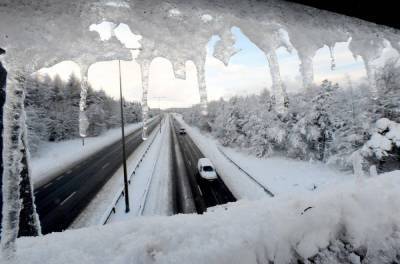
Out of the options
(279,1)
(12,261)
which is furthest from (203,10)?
(12,261)

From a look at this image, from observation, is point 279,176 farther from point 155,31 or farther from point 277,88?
point 155,31

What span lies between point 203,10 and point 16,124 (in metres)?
1.38

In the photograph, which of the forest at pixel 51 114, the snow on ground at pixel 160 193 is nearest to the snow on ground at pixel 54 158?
the forest at pixel 51 114

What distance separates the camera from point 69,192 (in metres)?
12.0

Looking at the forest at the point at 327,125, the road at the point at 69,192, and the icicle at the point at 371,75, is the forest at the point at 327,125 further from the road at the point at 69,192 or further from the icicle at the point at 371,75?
the road at the point at 69,192

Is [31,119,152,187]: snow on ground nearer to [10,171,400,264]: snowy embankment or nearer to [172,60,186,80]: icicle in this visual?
[10,171,400,264]: snowy embankment

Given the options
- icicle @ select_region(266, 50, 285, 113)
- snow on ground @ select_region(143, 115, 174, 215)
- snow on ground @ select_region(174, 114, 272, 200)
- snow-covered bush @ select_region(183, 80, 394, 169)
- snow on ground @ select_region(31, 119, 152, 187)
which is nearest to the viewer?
icicle @ select_region(266, 50, 285, 113)

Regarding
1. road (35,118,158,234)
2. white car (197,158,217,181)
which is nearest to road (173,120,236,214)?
white car (197,158,217,181)

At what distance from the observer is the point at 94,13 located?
3.72ft

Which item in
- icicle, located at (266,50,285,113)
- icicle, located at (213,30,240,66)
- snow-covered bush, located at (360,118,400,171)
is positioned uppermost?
icicle, located at (213,30,240,66)

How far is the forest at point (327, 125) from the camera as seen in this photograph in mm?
11000

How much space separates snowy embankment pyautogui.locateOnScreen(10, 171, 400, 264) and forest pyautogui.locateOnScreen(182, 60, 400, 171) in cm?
489

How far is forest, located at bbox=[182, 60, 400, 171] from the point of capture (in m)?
11.0

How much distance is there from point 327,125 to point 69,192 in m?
20.8
